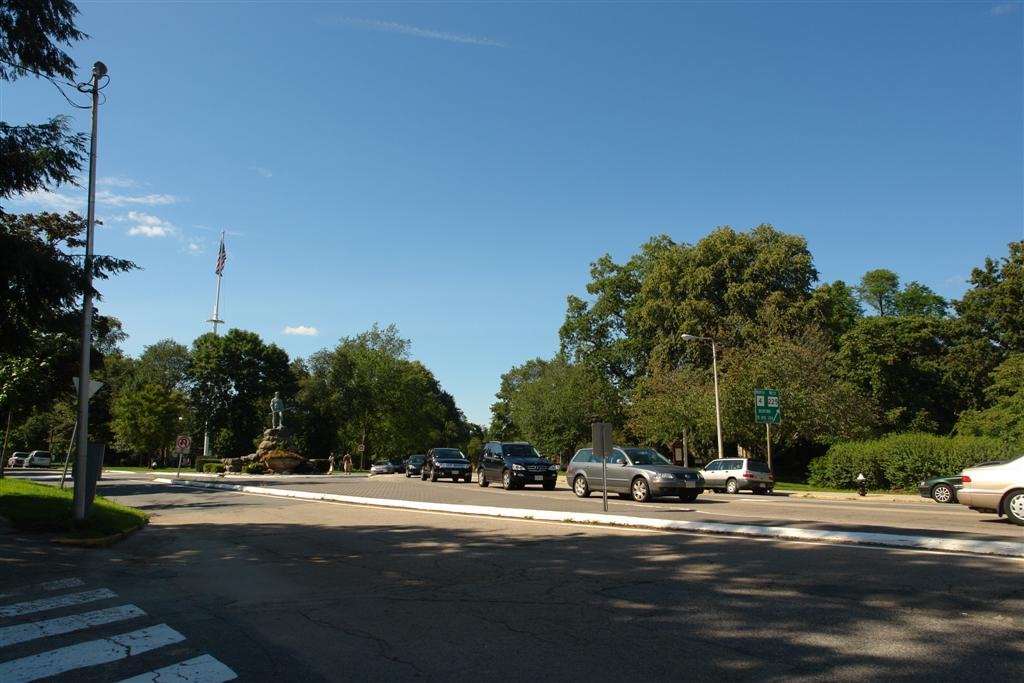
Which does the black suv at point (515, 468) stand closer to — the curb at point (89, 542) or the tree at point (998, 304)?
the curb at point (89, 542)

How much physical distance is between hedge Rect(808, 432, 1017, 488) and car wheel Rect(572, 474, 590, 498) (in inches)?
620

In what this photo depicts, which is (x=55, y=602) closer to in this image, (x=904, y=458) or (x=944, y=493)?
(x=944, y=493)

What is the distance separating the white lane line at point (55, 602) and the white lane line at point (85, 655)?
1744 mm

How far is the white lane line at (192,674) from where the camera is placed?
4977 mm

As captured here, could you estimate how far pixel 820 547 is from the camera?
1038 cm

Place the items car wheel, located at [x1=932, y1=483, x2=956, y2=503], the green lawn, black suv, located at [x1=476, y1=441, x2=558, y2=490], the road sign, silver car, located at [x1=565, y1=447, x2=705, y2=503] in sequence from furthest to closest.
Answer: the road sign
black suv, located at [x1=476, y1=441, x2=558, y2=490]
car wheel, located at [x1=932, y1=483, x2=956, y2=503]
silver car, located at [x1=565, y1=447, x2=705, y2=503]
the green lawn

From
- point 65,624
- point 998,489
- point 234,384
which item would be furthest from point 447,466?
point 234,384

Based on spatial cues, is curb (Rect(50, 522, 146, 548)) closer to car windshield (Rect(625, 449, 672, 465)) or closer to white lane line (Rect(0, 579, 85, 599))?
white lane line (Rect(0, 579, 85, 599))

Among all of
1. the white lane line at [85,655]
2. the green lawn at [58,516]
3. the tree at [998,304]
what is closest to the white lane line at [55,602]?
the white lane line at [85,655]

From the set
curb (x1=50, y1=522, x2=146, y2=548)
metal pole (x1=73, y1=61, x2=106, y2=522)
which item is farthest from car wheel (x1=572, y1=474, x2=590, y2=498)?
metal pole (x1=73, y1=61, x2=106, y2=522)

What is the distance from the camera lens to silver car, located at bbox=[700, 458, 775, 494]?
3117 cm

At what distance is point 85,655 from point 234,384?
252 feet

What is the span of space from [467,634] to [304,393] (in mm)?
79469

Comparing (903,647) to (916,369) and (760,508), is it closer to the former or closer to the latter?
(760,508)
